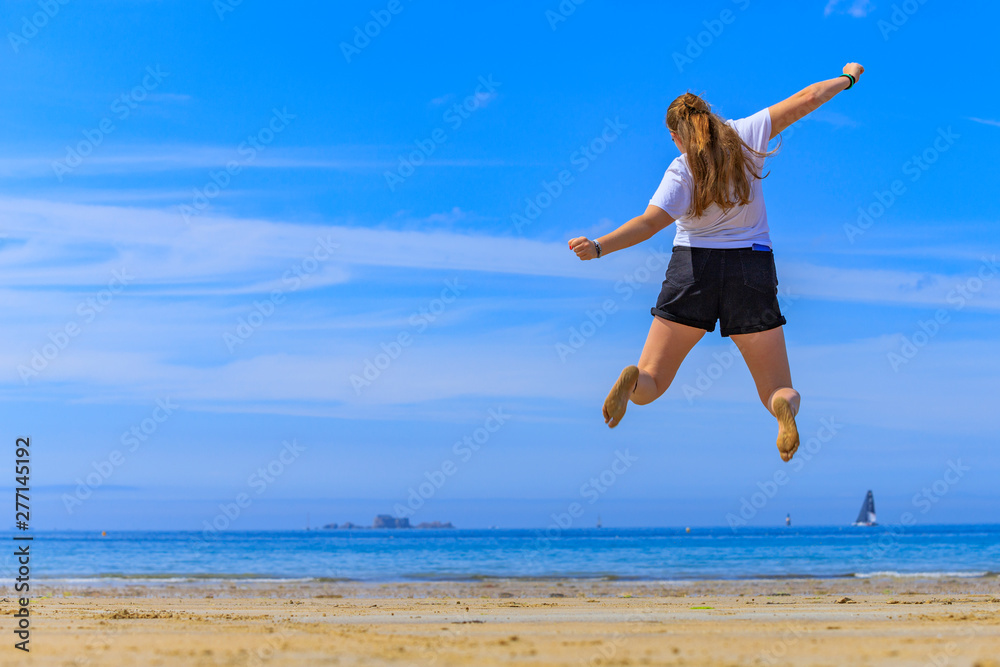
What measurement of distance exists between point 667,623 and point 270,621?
2.90 metres

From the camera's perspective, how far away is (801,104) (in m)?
4.72

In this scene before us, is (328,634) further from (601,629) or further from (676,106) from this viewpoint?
(676,106)

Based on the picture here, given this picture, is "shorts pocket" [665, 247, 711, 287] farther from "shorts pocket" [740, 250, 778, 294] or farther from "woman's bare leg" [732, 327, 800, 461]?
"woman's bare leg" [732, 327, 800, 461]

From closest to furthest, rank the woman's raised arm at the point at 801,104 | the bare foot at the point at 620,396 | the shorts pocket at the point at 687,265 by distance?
1. the bare foot at the point at 620,396
2. the shorts pocket at the point at 687,265
3. the woman's raised arm at the point at 801,104

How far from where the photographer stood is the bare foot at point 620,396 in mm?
4504

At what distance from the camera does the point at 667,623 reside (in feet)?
19.5

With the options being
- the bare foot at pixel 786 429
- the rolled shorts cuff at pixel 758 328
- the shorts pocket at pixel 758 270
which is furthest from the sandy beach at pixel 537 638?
the shorts pocket at pixel 758 270

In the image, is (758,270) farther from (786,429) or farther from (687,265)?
(786,429)

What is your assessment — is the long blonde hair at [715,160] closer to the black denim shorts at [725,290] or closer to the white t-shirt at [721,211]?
the white t-shirt at [721,211]

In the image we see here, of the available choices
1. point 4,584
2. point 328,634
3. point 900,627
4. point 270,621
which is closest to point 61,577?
point 4,584

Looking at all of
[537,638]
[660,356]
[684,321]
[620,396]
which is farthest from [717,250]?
[537,638]

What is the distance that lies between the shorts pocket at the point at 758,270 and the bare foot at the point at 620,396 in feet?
2.52

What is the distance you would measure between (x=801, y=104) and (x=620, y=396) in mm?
1878

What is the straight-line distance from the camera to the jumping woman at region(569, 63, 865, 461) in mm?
4512
